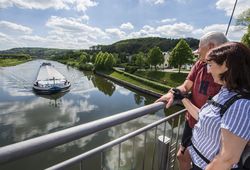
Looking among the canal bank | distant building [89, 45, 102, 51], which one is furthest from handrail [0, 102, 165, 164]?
distant building [89, 45, 102, 51]

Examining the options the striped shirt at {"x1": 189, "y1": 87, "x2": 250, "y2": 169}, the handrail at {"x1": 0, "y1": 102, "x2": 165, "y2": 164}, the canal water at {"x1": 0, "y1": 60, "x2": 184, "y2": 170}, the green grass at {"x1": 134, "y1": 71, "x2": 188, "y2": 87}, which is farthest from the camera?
the green grass at {"x1": 134, "y1": 71, "x2": 188, "y2": 87}

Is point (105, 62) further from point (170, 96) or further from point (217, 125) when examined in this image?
point (217, 125)

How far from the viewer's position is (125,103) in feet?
80.7

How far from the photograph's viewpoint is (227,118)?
3.62ft

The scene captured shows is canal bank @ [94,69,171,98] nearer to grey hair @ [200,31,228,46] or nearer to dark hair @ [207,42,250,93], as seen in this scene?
grey hair @ [200,31,228,46]

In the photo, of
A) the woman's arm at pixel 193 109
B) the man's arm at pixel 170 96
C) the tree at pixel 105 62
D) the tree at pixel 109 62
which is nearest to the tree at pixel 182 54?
the tree at pixel 109 62

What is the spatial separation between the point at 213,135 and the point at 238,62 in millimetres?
444

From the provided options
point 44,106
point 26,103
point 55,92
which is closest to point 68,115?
point 44,106

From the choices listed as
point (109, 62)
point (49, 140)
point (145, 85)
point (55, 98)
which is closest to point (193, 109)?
point (49, 140)

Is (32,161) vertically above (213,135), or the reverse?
(213,135)

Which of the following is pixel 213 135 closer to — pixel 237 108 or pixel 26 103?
pixel 237 108

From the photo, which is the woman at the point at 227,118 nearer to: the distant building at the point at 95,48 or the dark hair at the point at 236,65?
the dark hair at the point at 236,65

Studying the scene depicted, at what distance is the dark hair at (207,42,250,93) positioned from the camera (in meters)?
1.18

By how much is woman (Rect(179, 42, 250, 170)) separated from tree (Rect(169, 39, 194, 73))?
31.7 meters
